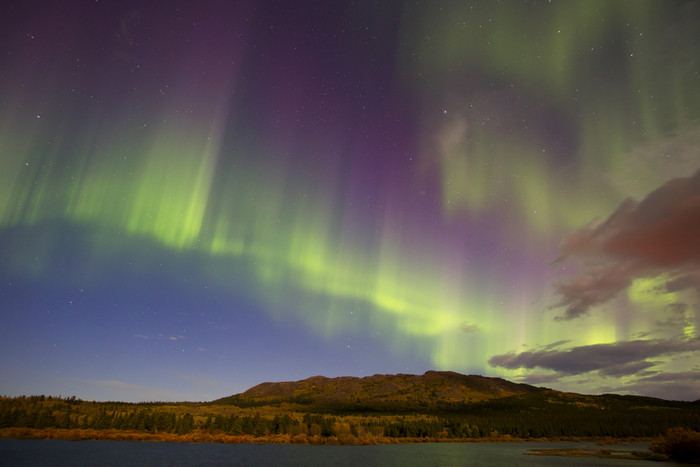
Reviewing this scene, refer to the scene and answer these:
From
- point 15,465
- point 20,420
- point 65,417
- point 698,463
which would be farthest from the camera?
point 65,417

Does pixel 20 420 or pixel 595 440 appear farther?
pixel 595 440

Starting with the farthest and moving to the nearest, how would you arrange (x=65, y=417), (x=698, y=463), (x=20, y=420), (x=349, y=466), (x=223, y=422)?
(x=223, y=422) → (x=65, y=417) → (x=20, y=420) → (x=698, y=463) → (x=349, y=466)

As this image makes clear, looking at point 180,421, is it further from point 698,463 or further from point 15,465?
point 698,463

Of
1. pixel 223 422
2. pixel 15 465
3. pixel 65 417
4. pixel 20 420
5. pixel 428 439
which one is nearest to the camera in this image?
pixel 15 465

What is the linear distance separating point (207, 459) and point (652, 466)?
105454mm

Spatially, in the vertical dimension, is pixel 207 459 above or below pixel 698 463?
below

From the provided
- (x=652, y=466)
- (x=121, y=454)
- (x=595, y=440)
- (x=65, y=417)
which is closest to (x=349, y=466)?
(x=121, y=454)

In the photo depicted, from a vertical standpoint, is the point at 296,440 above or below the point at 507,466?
below

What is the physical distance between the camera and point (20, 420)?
481 feet

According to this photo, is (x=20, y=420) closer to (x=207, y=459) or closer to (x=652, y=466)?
(x=207, y=459)

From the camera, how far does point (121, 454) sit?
327 feet

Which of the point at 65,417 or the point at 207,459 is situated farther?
the point at 65,417

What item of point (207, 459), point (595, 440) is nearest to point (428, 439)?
point (595, 440)

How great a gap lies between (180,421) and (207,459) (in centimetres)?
8669
